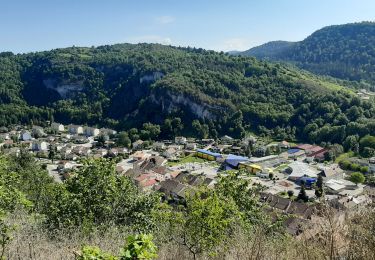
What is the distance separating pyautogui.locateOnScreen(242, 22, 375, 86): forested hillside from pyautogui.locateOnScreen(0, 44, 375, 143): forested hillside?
34.9 metres

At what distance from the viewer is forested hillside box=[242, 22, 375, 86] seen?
115531 mm

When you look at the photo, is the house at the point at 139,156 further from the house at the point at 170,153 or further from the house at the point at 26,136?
the house at the point at 26,136

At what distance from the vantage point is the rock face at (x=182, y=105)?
65.6 metres

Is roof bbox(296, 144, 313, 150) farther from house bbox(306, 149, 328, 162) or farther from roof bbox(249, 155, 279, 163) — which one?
roof bbox(249, 155, 279, 163)

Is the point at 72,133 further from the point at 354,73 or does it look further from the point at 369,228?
the point at 354,73

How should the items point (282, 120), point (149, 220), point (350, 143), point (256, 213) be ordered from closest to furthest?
1. point (149, 220)
2. point (256, 213)
3. point (350, 143)
4. point (282, 120)

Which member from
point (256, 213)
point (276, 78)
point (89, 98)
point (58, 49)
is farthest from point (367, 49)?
point (256, 213)

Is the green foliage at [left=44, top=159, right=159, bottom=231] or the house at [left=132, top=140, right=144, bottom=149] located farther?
the house at [left=132, top=140, right=144, bottom=149]

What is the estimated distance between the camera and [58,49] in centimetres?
12556

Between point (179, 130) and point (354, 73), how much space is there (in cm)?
7134

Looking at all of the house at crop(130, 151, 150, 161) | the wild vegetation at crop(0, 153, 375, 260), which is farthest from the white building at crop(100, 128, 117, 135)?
the wild vegetation at crop(0, 153, 375, 260)

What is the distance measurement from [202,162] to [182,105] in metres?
24.2

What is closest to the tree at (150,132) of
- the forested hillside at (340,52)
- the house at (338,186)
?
the house at (338,186)

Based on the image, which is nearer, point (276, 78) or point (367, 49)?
point (276, 78)
